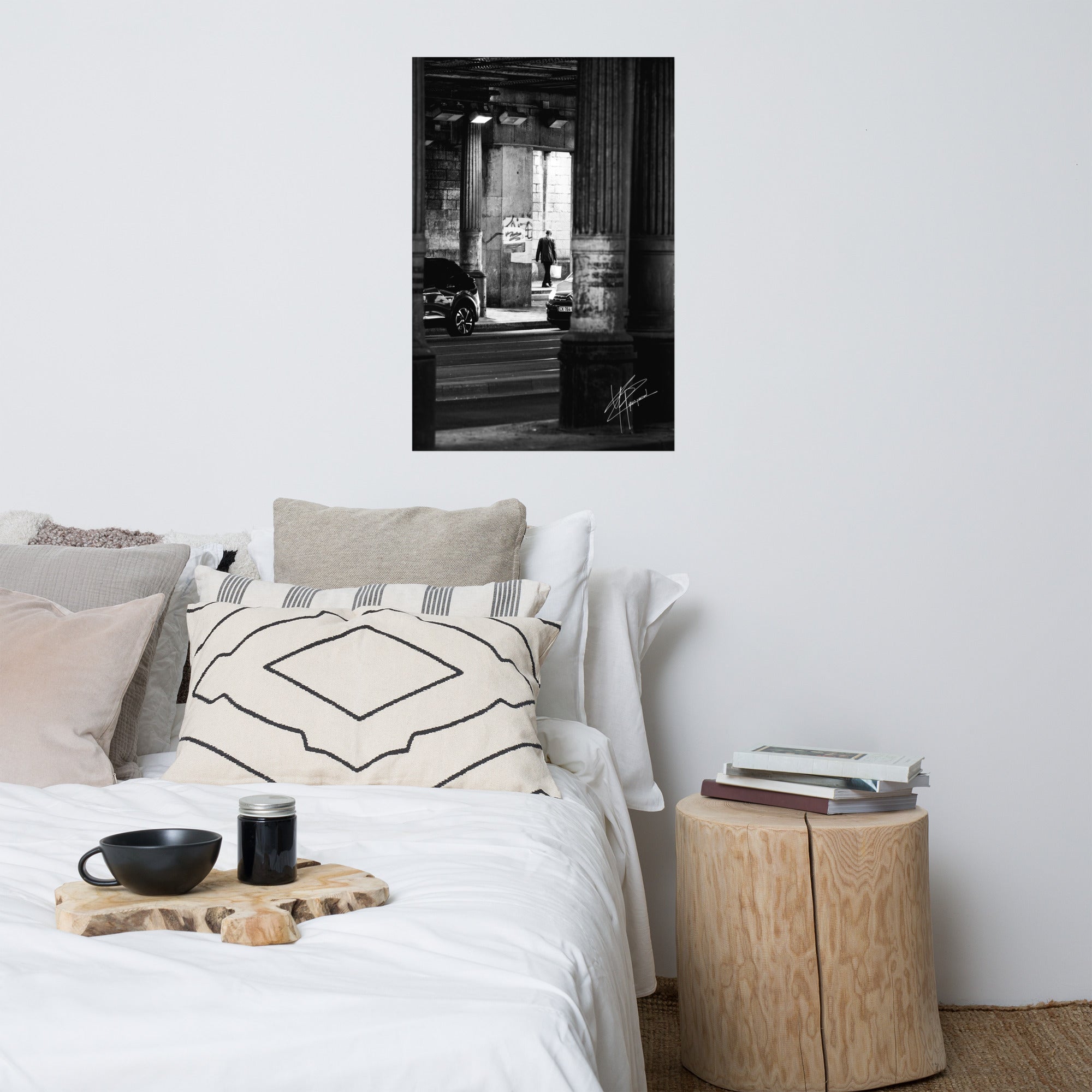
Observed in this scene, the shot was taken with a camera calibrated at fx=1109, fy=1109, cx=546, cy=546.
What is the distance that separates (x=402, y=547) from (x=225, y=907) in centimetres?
105

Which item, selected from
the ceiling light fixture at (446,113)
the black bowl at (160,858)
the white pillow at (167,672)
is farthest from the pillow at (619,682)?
Answer: the black bowl at (160,858)

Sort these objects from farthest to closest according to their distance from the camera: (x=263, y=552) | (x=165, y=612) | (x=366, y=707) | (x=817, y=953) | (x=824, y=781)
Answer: (x=263, y=552), (x=165, y=612), (x=824, y=781), (x=817, y=953), (x=366, y=707)

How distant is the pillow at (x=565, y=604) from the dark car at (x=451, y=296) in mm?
619

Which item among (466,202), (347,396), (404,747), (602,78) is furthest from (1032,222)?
(404,747)

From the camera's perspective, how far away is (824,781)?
6.38ft

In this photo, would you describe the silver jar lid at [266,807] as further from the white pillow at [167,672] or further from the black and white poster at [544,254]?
the black and white poster at [544,254]

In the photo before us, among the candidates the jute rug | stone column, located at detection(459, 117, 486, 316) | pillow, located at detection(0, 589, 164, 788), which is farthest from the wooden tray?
stone column, located at detection(459, 117, 486, 316)

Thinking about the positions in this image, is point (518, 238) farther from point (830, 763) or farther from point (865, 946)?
point (865, 946)

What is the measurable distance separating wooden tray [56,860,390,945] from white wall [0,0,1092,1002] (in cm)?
145

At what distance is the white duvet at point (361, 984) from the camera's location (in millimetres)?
839

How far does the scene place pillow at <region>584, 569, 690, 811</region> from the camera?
7.23ft

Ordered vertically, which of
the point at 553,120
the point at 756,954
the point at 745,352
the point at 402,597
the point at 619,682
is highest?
the point at 553,120

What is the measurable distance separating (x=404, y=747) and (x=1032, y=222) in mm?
1770
